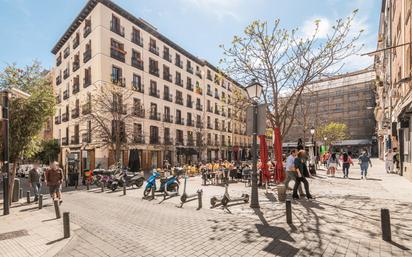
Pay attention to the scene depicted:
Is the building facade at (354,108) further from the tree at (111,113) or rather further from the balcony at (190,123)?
the tree at (111,113)

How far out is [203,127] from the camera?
39.1 meters

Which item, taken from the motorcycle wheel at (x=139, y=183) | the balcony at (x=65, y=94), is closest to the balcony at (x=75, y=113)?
the balcony at (x=65, y=94)

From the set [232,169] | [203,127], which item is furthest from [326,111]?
[232,169]

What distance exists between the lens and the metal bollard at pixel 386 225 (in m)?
4.65

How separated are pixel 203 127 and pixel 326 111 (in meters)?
37.1

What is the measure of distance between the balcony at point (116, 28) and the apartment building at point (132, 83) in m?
0.11

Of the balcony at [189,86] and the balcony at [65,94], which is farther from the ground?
the balcony at [189,86]

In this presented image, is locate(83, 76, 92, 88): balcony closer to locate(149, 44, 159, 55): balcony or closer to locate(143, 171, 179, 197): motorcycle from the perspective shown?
locate(149, 44, 159, 55): balcony

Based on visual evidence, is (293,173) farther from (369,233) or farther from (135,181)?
(135,181)

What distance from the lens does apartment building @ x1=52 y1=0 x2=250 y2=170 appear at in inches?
983

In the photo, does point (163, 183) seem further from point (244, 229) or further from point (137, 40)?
point (137, 40)

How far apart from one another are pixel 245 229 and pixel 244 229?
Result: 24 mm

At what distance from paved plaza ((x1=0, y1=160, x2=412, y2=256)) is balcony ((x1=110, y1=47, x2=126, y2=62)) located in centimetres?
2024

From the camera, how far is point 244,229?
5.81 m
